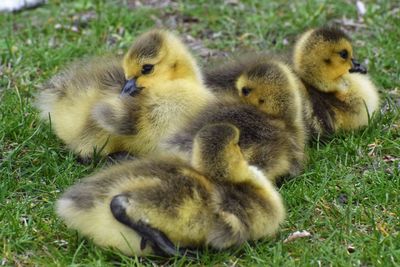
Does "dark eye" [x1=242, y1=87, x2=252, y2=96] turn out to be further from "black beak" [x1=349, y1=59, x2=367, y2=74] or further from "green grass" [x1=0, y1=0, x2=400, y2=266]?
"black beak" [x1=349, y1=59, x2=367, y2=74]

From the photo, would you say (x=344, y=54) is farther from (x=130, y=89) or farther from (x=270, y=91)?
(x=130, y=89)

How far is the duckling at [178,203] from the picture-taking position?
3201mm

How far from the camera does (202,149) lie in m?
3.30

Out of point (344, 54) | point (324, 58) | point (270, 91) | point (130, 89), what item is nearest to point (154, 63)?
point (130, 89)

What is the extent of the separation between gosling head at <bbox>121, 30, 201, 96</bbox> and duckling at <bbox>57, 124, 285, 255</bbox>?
0.83 m

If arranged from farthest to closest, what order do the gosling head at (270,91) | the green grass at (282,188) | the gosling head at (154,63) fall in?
1. the gosling head at (154,63)
2. the gosling head at (270,91)
3. the green grass at (282,188)

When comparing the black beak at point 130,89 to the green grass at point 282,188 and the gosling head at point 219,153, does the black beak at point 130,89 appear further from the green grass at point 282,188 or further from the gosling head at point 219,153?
the gosling head at point 219,153

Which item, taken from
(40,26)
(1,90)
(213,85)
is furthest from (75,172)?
(40,26)

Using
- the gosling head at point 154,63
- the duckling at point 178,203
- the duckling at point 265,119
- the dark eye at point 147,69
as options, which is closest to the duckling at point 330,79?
the duckling at point 265,119

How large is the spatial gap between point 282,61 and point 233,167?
1.37m

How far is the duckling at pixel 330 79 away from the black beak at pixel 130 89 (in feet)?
3.08

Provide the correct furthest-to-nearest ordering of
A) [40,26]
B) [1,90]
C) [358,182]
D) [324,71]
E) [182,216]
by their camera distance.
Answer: [40,26] < [1,90] < [324,71] < [358,182] < [182,216]

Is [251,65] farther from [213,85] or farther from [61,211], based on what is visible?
[61,211]

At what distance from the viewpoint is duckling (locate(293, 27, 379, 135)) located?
4.58 meters
